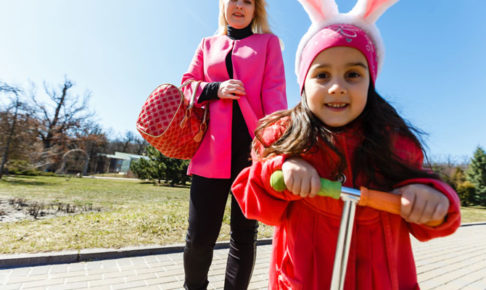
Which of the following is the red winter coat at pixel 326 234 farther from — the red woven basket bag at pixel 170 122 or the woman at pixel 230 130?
the red woven basket bag at pixel 170 122

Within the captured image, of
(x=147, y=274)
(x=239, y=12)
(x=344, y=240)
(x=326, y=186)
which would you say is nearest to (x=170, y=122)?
(x=239, y=12)

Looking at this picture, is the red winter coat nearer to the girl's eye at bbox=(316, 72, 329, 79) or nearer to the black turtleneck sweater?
the girl's eye at bbox=(316, 72, 329, 79)

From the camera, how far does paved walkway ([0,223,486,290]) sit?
2568mm

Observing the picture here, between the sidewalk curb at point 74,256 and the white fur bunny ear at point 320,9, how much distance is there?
338 cm

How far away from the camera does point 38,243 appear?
11.1ft

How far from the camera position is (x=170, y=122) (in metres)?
1.69

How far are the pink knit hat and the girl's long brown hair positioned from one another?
17cm

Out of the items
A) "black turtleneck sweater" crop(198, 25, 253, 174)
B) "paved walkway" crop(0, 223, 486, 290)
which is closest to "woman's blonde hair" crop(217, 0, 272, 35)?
"black turtleneck sweater" crop(198, 25, 253, 174)

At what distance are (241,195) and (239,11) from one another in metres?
1.31

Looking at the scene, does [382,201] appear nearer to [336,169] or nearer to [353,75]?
[336,169]

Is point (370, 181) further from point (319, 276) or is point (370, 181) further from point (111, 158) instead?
point (111, 158)

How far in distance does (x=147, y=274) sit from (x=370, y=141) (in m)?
2.74

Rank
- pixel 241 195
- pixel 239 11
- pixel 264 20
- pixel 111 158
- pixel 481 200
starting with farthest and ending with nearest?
pixel 111 158, pixel 481 200, pixel 264 20, pixel 239 11, pixel 241 195

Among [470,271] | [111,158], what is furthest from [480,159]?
[111,158]
